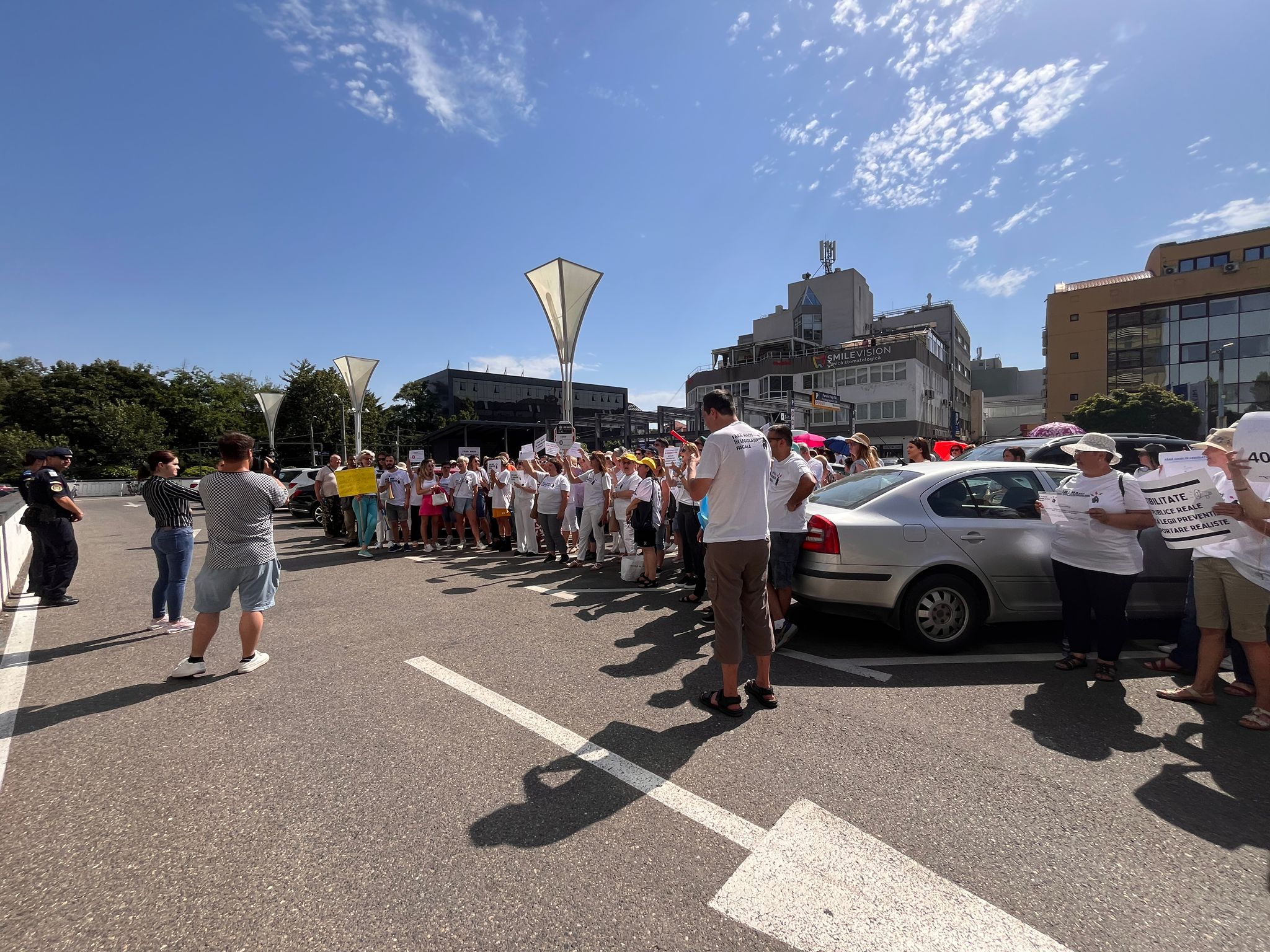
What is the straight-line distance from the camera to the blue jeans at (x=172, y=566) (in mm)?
5598

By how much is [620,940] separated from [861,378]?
57661 millimetres

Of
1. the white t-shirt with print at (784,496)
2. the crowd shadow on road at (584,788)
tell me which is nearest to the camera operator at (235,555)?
the crowd shadow on road at (584,788)

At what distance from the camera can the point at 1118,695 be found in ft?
12.8

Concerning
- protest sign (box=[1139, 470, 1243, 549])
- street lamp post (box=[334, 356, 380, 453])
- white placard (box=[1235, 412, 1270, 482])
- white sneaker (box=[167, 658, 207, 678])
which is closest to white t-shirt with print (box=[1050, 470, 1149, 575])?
protest sign (box=[1139, 470, 1243, 549])

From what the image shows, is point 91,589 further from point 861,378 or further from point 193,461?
point 861,378

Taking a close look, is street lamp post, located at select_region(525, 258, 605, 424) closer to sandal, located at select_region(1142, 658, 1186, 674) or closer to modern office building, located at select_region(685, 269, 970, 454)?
sandal, located at select_region(1142, 658, 1186, 674)

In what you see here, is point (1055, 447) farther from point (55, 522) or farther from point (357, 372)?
point (357, 372)

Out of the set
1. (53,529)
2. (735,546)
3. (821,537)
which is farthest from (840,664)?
(53,529)

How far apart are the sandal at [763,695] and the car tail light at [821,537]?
137 cm

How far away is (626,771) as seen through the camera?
9.75ft

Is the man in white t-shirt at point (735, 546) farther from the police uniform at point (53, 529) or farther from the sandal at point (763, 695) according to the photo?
the police uniform at point (53, 529)

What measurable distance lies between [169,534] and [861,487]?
666 cm

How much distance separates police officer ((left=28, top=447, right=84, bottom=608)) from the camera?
21.9 ft

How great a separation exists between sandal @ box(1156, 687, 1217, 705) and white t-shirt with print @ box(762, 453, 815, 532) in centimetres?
256
